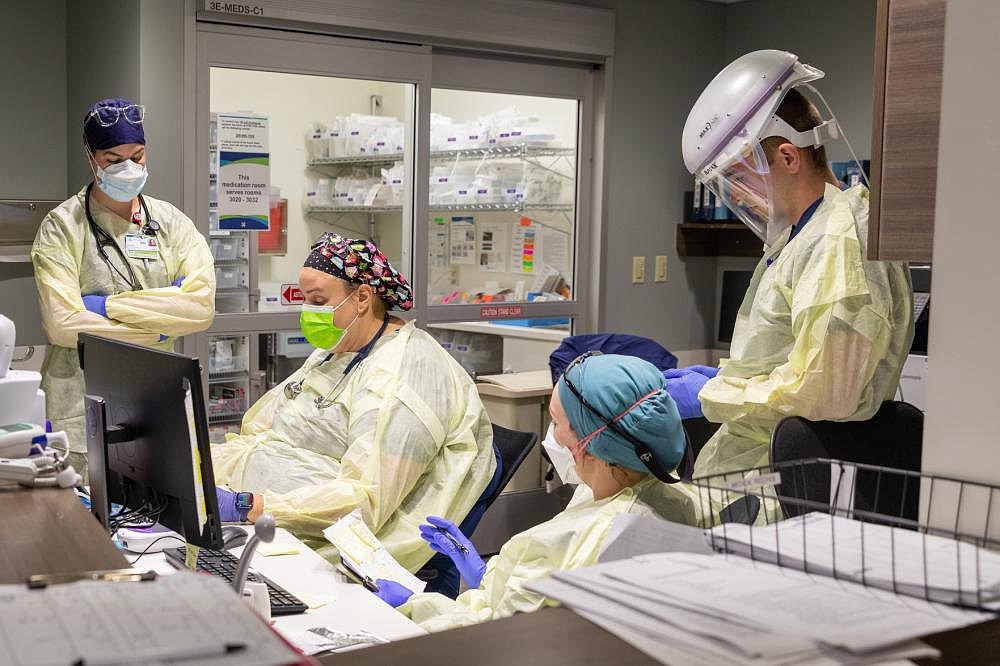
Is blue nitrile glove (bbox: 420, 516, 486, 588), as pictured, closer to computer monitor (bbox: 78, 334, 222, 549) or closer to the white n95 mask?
the white n95 mask

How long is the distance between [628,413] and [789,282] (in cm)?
62

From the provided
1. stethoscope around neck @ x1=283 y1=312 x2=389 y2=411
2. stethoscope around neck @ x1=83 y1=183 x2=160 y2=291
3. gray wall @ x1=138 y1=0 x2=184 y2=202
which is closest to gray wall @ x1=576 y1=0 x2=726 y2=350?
gray wall @ x1=138 y1=0 x2=184 y2=202

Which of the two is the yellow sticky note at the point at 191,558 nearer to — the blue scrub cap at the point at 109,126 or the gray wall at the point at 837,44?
the blue scrub cap at the point at 109,126

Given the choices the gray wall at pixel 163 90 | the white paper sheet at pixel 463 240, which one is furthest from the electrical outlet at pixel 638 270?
the gray wall at pixel 163 90

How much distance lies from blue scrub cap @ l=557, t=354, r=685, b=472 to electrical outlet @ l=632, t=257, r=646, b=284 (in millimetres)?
3134

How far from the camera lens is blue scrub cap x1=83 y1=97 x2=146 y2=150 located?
11.0 feet

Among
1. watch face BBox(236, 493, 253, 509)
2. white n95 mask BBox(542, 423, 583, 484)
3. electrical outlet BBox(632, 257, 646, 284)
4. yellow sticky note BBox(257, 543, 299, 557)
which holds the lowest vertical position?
yellow sticky note BBox(257, 543, 299, 557)

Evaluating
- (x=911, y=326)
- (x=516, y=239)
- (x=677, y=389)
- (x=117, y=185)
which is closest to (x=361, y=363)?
(x=677, y=389)

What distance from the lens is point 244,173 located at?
163 inches

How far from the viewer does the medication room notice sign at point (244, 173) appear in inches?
160

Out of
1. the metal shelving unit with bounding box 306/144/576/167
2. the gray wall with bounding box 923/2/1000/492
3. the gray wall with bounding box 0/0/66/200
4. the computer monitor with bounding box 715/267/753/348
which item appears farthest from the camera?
the computer monitor with bounding box 715/267/753/348

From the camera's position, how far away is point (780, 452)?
2.23 metres

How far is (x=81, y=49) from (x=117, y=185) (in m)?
1.17

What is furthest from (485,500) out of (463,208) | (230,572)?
(463,208)
